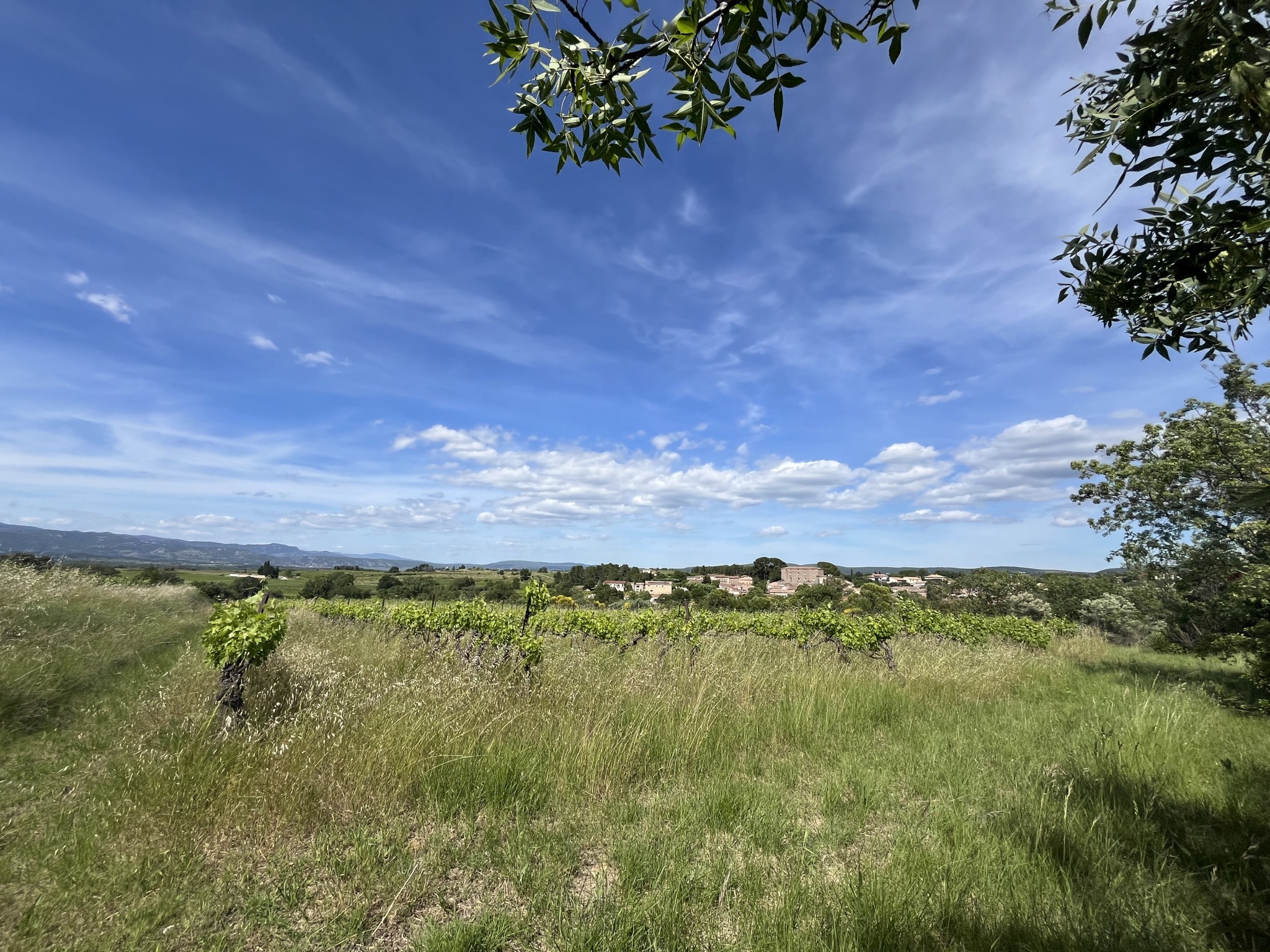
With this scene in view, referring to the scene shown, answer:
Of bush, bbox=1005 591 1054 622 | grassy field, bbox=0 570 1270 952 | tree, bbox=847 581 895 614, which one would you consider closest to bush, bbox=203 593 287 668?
grassy field, bbox=0 570 1270 952

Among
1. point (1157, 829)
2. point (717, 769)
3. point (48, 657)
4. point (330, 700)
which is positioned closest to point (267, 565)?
point (48, 657)

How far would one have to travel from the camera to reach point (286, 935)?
2.49 metres

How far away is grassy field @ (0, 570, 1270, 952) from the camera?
253 centimetres

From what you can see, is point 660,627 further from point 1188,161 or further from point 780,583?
point 780,583

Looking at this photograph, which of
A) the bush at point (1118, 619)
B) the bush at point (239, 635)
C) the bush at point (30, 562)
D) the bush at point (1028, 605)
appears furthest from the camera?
the bush at point (1028, 605)

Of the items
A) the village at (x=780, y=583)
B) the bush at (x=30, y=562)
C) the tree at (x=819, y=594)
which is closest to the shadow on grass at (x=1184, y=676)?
the tree at (x=819, y=594)

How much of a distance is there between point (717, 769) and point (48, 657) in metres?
9.06

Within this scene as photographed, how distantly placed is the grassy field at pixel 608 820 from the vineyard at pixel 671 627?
2.41 meters

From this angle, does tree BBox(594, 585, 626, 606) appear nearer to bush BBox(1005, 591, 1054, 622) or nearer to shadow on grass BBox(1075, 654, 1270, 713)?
shadow on grass BBox(1075, 654, 1270, 713)

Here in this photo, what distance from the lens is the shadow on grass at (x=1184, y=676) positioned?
7.73m

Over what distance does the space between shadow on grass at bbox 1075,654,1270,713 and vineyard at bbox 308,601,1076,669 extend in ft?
8.76

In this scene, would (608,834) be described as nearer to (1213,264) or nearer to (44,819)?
(44,819)

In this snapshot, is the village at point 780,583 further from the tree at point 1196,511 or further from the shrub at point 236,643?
the shrub at point 236,643

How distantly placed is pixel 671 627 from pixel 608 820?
8819 millimetres
